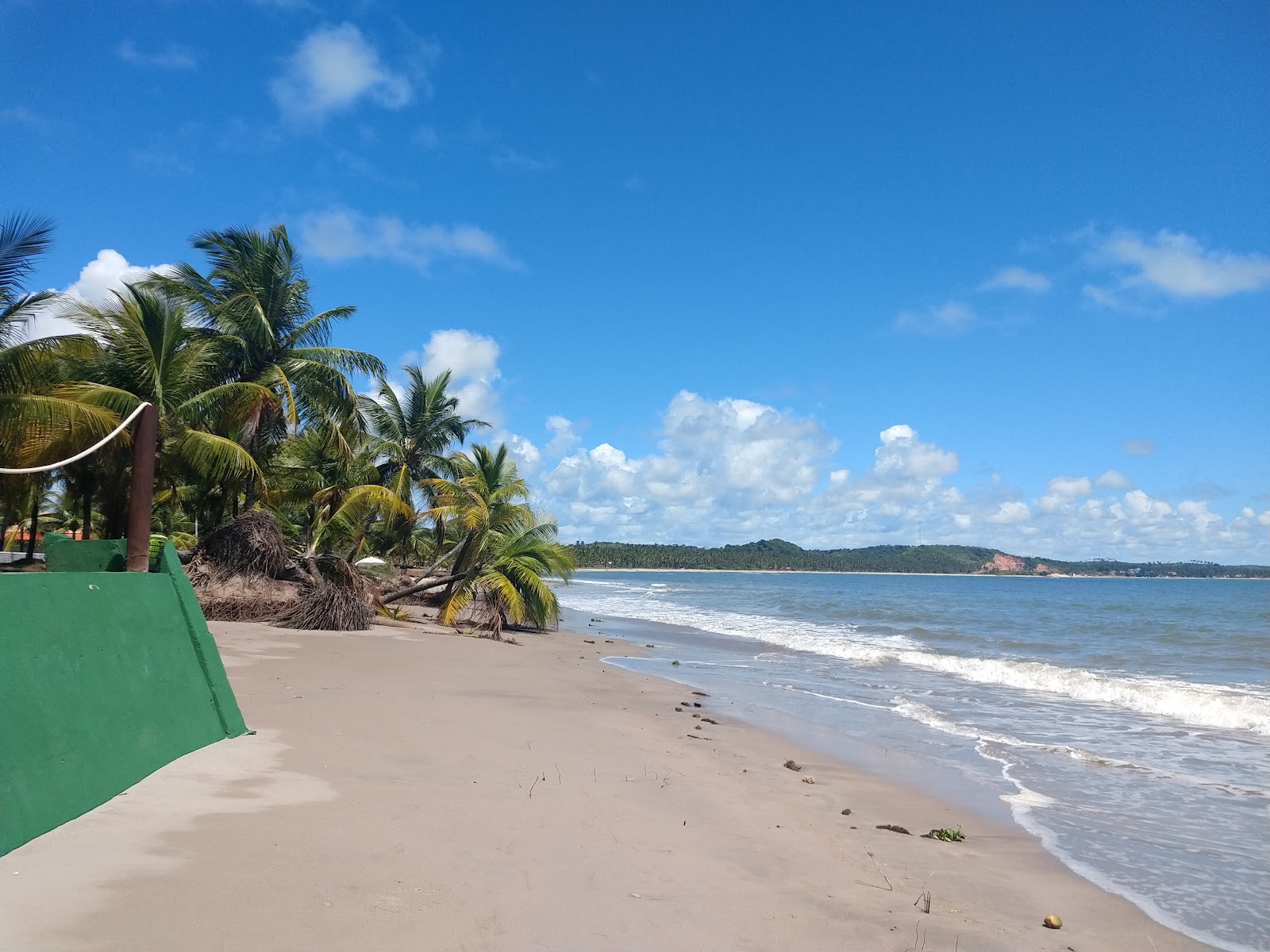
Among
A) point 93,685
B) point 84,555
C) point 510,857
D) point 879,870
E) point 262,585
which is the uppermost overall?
point 84,555

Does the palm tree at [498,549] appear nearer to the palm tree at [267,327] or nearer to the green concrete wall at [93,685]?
the palm tree at [267,327]

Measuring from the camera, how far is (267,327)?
1831cm

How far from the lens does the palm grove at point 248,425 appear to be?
1350cm

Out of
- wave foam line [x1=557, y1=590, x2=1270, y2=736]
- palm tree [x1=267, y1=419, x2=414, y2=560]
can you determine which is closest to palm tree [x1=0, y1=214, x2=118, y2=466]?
palm tree [x1=267, y1=419, x2=414, y2=560]

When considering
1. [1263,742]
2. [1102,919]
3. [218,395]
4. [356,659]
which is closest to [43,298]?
[218,395]

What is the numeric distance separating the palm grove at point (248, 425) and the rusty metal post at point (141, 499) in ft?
22.5

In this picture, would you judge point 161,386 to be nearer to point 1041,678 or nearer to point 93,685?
point 93,685

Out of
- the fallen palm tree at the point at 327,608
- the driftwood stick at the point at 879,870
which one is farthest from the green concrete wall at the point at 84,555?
the fallen palm tree at the point at 327,608

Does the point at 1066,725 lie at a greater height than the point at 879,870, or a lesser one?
lesser

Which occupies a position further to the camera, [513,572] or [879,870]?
[513,572]

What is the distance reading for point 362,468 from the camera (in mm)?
22016

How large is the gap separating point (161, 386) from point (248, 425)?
2.75 meters

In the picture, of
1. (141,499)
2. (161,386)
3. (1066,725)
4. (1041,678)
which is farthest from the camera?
(1041,678)

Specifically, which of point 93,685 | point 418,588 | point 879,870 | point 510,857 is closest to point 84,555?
point 93,685
